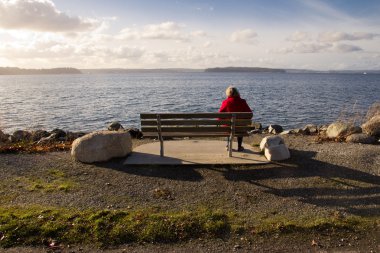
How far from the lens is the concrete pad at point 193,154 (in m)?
9.23

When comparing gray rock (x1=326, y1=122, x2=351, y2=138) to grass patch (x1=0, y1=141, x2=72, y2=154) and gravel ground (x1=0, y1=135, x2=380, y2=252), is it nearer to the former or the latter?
gravel ground (x1=0, y1=135, x2=380, y2=252)

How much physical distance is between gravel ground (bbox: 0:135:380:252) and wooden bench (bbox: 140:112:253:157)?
0.96m

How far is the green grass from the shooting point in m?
5.71

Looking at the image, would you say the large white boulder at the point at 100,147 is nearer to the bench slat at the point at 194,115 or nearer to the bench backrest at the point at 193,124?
the bench backrest at the point at 193,124

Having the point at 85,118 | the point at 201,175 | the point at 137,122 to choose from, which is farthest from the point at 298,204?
the point at 85,118

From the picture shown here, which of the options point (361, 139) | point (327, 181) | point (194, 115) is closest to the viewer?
point (327, 181)

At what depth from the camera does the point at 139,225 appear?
602cm

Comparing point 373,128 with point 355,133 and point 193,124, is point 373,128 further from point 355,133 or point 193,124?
point 193,124

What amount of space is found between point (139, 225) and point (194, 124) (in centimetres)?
375

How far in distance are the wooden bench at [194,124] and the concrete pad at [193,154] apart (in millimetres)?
601

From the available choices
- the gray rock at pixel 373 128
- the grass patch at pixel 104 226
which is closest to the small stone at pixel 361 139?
the gray rock at pixel 373 128

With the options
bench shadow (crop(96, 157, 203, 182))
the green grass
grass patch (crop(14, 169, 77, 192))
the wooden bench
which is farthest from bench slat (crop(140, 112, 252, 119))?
the green grass

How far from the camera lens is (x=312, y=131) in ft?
49.0

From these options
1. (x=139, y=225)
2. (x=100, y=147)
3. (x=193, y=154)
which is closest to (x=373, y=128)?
(x=193, y=154)
